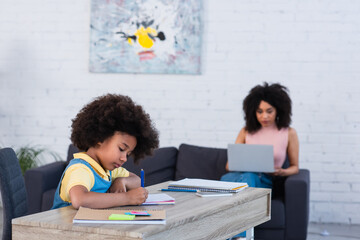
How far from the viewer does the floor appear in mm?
4234

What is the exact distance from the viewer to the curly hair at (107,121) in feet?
6.86

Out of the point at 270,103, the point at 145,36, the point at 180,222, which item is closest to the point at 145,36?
the point at 145,36

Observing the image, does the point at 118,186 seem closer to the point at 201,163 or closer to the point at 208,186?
→ the point at 208,186

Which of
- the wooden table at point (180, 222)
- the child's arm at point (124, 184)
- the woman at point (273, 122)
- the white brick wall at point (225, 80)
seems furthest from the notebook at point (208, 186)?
the white brick wall at point (225, 80)

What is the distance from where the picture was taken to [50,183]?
3.97m

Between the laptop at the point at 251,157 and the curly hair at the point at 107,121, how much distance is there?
1.65m

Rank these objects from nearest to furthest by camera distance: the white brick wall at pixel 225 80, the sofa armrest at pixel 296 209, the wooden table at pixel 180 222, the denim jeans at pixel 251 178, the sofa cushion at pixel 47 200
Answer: the wooden table at pixel 180 222 → the sofa armrest at pixel 296 209 → the denim jeans at pixel 251 178 → the sofa cushion at pixel 47 200 → the white brick wall at pixel 225 80

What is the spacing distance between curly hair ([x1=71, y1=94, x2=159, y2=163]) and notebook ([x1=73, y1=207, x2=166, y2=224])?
0.39 metres

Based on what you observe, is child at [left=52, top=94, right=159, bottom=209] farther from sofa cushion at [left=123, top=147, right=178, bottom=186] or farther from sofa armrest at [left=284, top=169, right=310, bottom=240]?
sofa cushion at [left=123, top=147, right=178, bottom=186]

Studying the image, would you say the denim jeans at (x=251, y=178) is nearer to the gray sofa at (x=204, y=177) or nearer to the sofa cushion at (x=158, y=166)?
the gray sofa at (x=204, y=177)

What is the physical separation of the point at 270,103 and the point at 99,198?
2.37m

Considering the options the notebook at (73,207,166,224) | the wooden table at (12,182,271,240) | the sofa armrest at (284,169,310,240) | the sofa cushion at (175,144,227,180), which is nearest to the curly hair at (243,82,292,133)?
the sofa cushion at (175,144,227,180)

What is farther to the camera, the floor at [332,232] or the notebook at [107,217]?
the floor at [332,232]

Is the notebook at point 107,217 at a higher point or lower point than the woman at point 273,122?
lower
